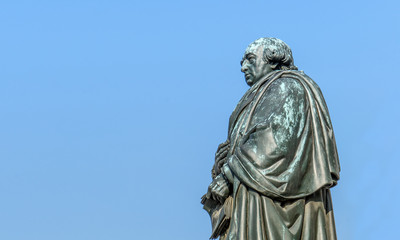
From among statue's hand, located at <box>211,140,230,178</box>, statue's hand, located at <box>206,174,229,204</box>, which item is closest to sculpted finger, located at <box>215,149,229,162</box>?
statue's hand, located at <box>211,140,230,178</box>

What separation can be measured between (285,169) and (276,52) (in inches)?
91.7

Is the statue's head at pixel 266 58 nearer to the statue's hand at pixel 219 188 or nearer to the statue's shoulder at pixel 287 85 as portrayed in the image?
the statue's shoulder at pixel 287 85

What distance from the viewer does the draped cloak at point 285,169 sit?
18.4 metres

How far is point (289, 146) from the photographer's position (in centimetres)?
1862

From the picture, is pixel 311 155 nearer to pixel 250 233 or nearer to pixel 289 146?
pixel 289 146

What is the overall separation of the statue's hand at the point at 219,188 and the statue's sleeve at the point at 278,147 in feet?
1.18

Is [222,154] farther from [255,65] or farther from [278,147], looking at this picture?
[255,65]

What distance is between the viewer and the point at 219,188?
1911 cm

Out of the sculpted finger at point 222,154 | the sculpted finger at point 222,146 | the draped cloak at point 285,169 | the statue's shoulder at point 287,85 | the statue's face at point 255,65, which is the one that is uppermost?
the statue's face at point 255,65

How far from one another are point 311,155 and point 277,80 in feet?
4.67

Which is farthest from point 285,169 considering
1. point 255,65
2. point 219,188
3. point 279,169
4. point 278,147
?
point 255,65

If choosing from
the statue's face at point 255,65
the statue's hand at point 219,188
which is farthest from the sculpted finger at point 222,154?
the statue's face at point 255,65

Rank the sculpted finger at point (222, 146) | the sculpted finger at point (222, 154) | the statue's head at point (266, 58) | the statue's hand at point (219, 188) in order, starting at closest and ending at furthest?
the statue's hand at point (219, 188)
the sculpted finger at point (222, 154)
the sculpted finger at point (222, 146)
the statue's head at point (266, 58)

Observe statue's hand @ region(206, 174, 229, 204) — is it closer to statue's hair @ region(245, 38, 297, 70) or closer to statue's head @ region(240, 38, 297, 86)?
statue's head @ region(240, 38, 297, 86)
